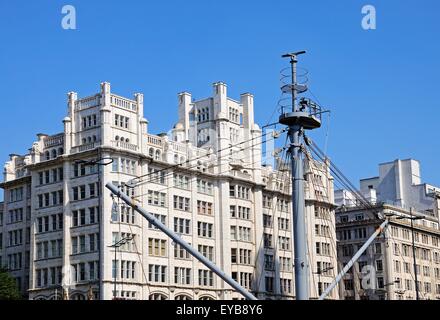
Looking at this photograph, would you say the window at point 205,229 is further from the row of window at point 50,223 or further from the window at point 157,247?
the row of window at point 50,223

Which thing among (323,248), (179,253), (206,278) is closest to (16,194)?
(179,253)

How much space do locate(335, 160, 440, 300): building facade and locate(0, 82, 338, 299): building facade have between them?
26.9 m

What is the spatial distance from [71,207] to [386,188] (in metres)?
97.8

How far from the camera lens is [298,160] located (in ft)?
189

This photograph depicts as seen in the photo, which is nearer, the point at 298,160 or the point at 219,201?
the point at 298,160

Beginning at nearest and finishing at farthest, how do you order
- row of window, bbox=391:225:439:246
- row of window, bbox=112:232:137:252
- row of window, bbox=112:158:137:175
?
row of window, bbox=112:232:137:252 < row of window, bbox=112:158:137:175 < row of window, bbox=391:225:439:246

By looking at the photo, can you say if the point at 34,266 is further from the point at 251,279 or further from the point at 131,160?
the point at 251,279

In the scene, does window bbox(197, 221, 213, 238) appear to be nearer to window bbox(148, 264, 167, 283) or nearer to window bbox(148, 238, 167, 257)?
window bbox(148, 238, 167, 257)

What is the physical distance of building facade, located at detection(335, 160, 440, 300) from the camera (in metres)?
160

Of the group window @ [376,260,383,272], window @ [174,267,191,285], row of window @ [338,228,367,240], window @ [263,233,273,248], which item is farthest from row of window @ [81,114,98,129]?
window @ [376,260,383,272]

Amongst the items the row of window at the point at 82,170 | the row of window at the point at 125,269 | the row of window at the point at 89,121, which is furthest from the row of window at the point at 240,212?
the row of window at the point at 89,121

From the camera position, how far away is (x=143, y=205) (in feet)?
356

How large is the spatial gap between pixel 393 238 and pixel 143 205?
235ft
